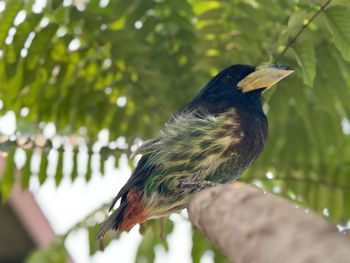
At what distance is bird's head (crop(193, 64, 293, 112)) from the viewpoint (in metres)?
2.12

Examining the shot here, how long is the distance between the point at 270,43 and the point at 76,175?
0.94m

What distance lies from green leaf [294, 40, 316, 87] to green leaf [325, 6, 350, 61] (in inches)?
3.2

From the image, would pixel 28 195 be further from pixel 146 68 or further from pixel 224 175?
pixel 224 175

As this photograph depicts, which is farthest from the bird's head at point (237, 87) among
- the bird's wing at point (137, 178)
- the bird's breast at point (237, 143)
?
the bird's wing at point (137, 178)

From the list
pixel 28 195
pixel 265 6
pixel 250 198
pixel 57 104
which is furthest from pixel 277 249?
pixel 28 195

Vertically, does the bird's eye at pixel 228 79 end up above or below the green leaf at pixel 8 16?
below

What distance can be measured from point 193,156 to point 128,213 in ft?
0.78

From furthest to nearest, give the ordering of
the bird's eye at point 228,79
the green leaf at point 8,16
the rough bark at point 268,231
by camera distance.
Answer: the green leaf at point 8,16 → the bird's eye at point 228,79 → the rough bark at point 268,231

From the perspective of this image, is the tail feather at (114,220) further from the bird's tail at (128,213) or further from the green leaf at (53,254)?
the green leaf at (53,254)

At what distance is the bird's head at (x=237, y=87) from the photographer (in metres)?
2.12

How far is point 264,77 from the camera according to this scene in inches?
82.4

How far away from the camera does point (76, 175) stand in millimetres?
2957

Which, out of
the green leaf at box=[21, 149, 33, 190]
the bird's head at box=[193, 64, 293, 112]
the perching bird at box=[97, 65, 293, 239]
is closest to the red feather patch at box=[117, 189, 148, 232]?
the perching bird at box=[97, 65, 293, 239]

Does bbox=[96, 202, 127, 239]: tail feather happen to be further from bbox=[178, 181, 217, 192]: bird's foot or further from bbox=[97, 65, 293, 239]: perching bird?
bbox=[178, 181, 217, 192]: bird's foot
